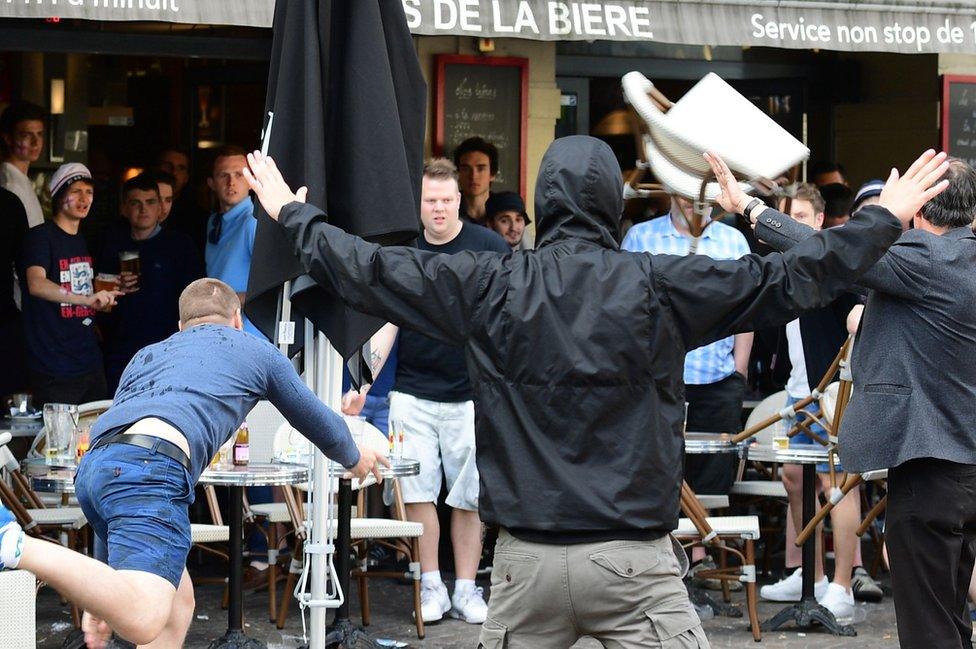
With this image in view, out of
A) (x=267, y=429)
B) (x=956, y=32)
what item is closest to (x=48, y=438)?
(x=267, y=429)

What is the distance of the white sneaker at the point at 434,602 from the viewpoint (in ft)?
25.0

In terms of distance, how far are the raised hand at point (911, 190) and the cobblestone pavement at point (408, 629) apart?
3.38 metres

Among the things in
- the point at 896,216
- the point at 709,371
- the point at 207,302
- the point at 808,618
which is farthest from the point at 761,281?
the point at 709,371

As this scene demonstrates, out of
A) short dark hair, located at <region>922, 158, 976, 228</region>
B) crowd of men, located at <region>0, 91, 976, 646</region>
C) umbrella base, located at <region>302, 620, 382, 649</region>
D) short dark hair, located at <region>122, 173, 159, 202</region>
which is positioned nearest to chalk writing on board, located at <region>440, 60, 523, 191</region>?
crowd of men, located at <region>0, 91, 976, 646</region>

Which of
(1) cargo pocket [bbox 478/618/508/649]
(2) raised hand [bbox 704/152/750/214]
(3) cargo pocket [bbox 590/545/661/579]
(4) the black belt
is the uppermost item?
(2) raised hand [bbox 704/152/750/214]

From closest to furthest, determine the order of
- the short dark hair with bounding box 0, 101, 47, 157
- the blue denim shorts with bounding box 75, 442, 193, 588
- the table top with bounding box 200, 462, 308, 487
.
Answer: the blue denim shorts with bounding box 75, 442, 193, 588
the table top with bounding box 200, 462, 308, 487
the short dark hair with bounding box 0, 101, 47, 157

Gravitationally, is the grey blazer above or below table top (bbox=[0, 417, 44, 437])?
above

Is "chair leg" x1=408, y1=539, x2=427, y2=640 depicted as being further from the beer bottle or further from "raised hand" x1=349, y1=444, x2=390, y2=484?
"raised hand" x1=349, y1=444, x2=390, y2=484

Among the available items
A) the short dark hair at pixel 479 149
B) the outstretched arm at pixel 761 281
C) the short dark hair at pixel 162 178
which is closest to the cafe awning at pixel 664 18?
the short dark hair at pixel 479 149

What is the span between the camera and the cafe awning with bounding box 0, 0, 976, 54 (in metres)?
7.61

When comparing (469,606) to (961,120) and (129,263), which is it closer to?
(129,263)

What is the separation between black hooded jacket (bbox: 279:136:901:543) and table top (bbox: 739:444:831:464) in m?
3.61

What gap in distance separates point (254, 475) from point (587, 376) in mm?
3074

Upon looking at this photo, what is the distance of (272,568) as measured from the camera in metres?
7.62
